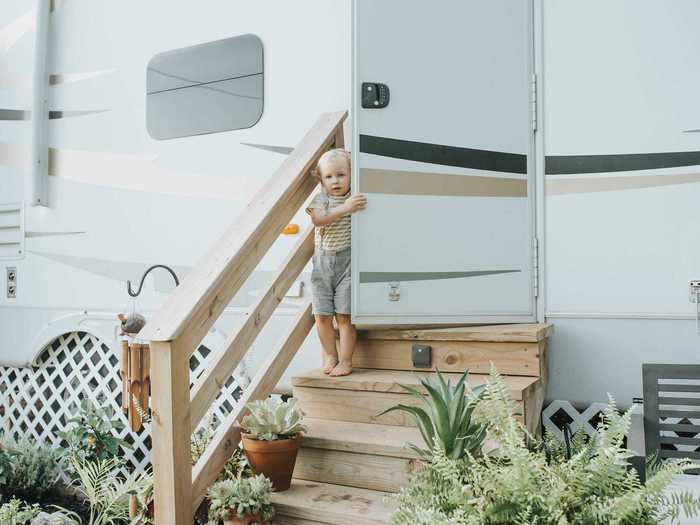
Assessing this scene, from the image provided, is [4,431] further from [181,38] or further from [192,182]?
[181,38]

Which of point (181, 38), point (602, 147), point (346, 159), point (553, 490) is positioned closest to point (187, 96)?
point (181, 38)

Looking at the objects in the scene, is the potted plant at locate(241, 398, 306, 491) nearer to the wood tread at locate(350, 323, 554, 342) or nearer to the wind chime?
the wood tread at locate(350, 323, 554, 342)

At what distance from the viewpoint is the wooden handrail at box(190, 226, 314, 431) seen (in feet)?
8.84

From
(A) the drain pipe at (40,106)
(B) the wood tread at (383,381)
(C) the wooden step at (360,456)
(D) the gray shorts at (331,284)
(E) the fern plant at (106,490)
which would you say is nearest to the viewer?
(C) the wooden step at (360,456)

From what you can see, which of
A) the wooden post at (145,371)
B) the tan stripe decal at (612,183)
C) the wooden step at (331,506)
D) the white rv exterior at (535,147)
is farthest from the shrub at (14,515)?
the tan stripe decal at (612,183)

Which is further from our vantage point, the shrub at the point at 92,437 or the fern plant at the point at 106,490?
the shrub at the point at 92,437

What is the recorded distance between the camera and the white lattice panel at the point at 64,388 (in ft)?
14.3

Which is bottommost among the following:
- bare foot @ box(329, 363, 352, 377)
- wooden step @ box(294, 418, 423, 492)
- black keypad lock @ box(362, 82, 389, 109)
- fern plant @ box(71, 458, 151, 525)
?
fern plant @ box(71, 458, 151, 525)

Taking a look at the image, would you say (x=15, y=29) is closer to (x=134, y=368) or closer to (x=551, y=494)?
(x=134, y=368)

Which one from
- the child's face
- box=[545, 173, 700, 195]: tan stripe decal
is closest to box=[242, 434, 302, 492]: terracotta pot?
the child's face

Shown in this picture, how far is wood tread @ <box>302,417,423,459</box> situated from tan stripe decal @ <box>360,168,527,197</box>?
1119 millimetres

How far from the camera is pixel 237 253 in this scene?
Answer: 2.79 meters

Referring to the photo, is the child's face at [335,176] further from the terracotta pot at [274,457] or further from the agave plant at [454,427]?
the agave plant at [454,427]

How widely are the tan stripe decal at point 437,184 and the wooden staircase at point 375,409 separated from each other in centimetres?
67
